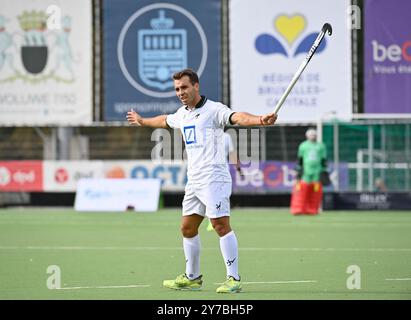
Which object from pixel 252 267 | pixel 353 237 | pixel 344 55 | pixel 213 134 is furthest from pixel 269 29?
pixel 213 134

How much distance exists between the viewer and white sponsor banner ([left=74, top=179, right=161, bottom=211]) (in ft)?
98.6

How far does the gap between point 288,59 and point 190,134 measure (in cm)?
1886

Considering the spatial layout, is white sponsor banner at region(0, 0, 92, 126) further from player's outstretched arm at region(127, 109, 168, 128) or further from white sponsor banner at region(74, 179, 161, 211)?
player's outstretched arm at region(127, 109, 168, 128)

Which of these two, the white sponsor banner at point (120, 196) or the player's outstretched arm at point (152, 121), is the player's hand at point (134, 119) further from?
the white sponsor banner at point (120, 196)

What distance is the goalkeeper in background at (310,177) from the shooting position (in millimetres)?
28297

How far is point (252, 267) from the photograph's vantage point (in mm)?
14961

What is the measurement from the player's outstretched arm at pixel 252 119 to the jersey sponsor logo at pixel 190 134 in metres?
0.53

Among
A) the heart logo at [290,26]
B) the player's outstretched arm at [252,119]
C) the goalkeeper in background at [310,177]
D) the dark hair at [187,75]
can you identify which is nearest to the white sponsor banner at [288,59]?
the heart logo at [290,26]

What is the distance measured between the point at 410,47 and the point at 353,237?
38.0ft

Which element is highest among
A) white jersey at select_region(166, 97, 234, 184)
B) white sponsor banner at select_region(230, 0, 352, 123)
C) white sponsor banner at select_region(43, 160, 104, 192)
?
white sponsor banner at select_region(230, 0, 352, 123)

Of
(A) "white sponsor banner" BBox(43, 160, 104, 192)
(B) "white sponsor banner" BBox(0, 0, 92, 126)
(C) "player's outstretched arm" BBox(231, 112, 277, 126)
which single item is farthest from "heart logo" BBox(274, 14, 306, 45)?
(C) "player's outstretched arm" BBox(231, 112, 277, 126)

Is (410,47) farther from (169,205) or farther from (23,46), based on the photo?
(23,46)

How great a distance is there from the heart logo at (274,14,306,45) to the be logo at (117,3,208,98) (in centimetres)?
206

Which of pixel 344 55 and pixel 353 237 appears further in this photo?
pixel 344 55
